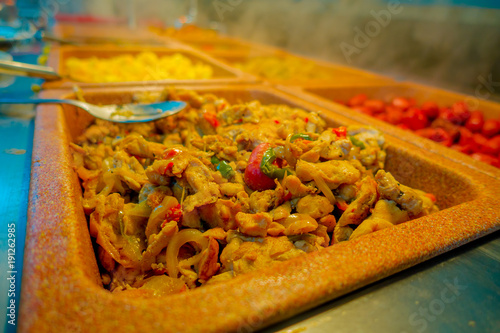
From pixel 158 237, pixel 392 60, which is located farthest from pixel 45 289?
pixel 392 60

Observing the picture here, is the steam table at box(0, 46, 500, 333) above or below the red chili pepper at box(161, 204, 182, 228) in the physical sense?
above

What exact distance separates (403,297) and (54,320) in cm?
68

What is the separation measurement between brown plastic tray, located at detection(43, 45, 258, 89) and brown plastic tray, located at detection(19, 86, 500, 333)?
1.13 m

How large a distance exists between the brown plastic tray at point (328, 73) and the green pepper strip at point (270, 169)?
144 centimetres

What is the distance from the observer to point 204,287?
0.63 metres

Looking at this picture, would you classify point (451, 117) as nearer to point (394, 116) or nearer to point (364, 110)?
point (394, 116)

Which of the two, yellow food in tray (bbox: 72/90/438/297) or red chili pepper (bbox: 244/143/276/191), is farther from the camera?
red chili pepper (bbox: 244/143/276/191)

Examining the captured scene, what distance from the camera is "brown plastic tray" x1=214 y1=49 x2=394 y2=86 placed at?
2.53 meters

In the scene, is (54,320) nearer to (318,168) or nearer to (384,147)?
(318,168)

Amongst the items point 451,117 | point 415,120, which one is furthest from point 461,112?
point 415,120

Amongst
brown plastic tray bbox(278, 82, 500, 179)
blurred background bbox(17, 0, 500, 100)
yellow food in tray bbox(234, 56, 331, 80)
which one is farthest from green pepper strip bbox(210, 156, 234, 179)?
blurred background bbox(17, 0, 500, 100)

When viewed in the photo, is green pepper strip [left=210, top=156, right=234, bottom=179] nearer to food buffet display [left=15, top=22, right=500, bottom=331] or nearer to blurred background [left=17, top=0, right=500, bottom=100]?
food buffet display [left=15, top=22, right=500, bottom=331]

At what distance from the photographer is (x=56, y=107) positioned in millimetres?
1573

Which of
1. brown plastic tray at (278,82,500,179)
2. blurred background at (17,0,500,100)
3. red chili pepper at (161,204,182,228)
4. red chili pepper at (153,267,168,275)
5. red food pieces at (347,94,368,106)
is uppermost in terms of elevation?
blurred background at (17,0,500,100)
